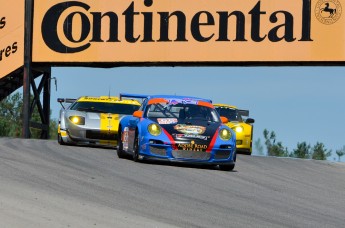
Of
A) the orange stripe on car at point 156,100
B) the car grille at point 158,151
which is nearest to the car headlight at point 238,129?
the orange stripe on car at point 156,100

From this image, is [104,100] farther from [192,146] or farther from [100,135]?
[192,146]

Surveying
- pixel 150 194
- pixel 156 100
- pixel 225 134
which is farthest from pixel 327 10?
pixel 150 194

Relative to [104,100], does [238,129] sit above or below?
below

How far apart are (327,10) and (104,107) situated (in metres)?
13.0

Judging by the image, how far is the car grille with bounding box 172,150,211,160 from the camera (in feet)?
57.2

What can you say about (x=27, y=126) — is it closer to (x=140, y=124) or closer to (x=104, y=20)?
(x=104, y=20)

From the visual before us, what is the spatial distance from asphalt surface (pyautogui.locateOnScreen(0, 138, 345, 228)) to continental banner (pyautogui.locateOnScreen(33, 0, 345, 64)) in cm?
1440

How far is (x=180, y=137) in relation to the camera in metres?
17.4

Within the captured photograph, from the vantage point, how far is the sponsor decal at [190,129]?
17.5 meters

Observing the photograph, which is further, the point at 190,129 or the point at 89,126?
the point at 89,126

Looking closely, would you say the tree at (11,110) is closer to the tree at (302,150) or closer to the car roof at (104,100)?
the tree at (302,150)

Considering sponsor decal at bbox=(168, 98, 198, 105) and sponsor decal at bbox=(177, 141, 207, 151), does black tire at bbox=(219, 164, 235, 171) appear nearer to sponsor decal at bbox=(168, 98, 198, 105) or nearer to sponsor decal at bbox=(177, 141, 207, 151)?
sponsor decal at bbox=(177, 141, 207, 151)

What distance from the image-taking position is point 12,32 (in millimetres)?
36562

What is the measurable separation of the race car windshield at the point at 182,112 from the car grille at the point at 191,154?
0.79 meters
